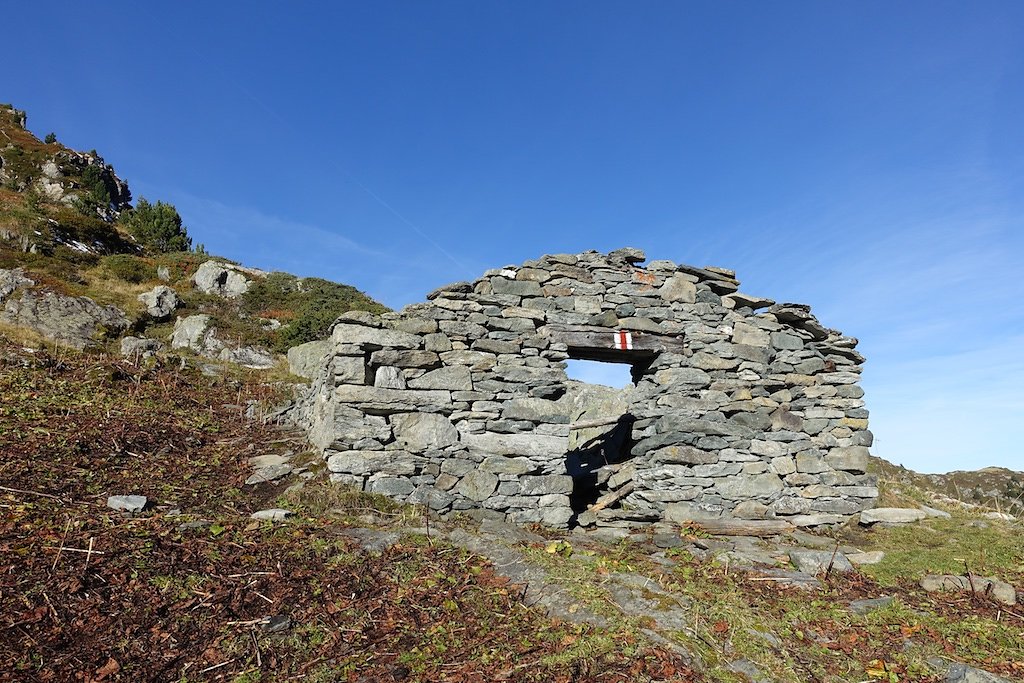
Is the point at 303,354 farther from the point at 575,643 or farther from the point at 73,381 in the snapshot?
the point at 575,643

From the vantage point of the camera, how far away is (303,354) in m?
15.4

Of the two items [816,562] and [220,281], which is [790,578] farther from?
[220,281]

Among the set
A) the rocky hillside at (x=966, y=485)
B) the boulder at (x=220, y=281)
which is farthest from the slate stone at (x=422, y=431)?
the boulder at (x=220, y=281)

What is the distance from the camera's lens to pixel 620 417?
34.8 feet

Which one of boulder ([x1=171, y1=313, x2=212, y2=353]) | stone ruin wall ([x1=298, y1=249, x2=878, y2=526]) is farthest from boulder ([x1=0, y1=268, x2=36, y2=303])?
stone ruin wall ([x1=298, y1=249, x2=878, y2=526])

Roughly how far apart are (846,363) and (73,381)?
13843mm

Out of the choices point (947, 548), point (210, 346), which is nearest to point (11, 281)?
point (210, 346)

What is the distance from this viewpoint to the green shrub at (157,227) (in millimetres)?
29344

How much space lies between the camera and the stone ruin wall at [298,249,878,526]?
7.28 metres

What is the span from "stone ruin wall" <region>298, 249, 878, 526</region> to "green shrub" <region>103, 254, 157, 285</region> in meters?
16.2

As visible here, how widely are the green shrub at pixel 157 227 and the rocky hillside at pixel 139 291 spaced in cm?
6

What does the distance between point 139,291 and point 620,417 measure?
18.4 metres

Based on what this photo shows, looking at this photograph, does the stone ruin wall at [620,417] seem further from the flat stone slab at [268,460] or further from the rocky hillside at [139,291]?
the rocky hillside at [139,291]

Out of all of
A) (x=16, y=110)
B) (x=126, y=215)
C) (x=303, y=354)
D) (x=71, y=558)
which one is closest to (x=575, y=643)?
(x=71, y=558)
